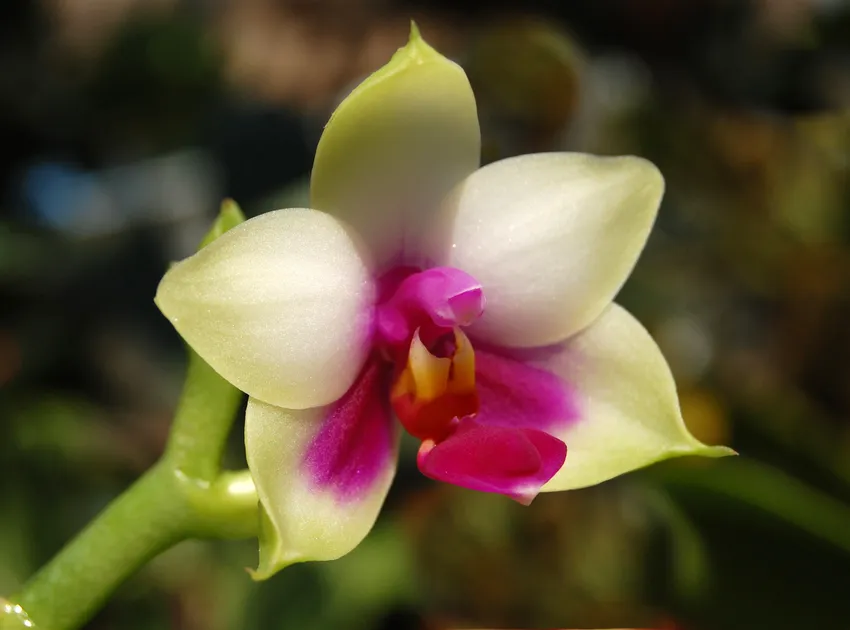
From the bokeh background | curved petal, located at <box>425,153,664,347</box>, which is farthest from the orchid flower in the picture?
the bokeh background

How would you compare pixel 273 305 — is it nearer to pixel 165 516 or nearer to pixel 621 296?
pixel 165 516

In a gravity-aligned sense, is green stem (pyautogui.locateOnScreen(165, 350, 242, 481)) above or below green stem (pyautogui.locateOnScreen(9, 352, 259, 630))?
above

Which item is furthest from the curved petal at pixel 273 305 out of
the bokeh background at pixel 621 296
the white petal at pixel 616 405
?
the bokeh background at pixel 621 296

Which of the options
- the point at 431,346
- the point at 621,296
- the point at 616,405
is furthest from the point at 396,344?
the point at 621,296

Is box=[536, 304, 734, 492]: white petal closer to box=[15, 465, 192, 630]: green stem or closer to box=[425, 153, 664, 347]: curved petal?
box=[425, 153, 664, 347]: curved petal

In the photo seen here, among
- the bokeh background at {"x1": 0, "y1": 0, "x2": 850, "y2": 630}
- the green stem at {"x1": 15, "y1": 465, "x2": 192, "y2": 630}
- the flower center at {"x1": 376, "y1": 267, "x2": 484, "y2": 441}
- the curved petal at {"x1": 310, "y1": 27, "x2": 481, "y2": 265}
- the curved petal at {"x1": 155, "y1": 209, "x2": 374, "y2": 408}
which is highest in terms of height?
the curved petal at {"x1": 310, "y1": 27, "x2": 481, "y2": 265}

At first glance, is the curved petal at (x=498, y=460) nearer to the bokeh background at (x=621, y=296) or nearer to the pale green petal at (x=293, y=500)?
the pale green petal at (x=293, y=500)

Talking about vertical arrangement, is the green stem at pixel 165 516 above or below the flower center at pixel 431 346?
below

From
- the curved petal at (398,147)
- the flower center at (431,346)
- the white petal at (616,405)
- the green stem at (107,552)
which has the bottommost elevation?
the green stem at (107,552)
